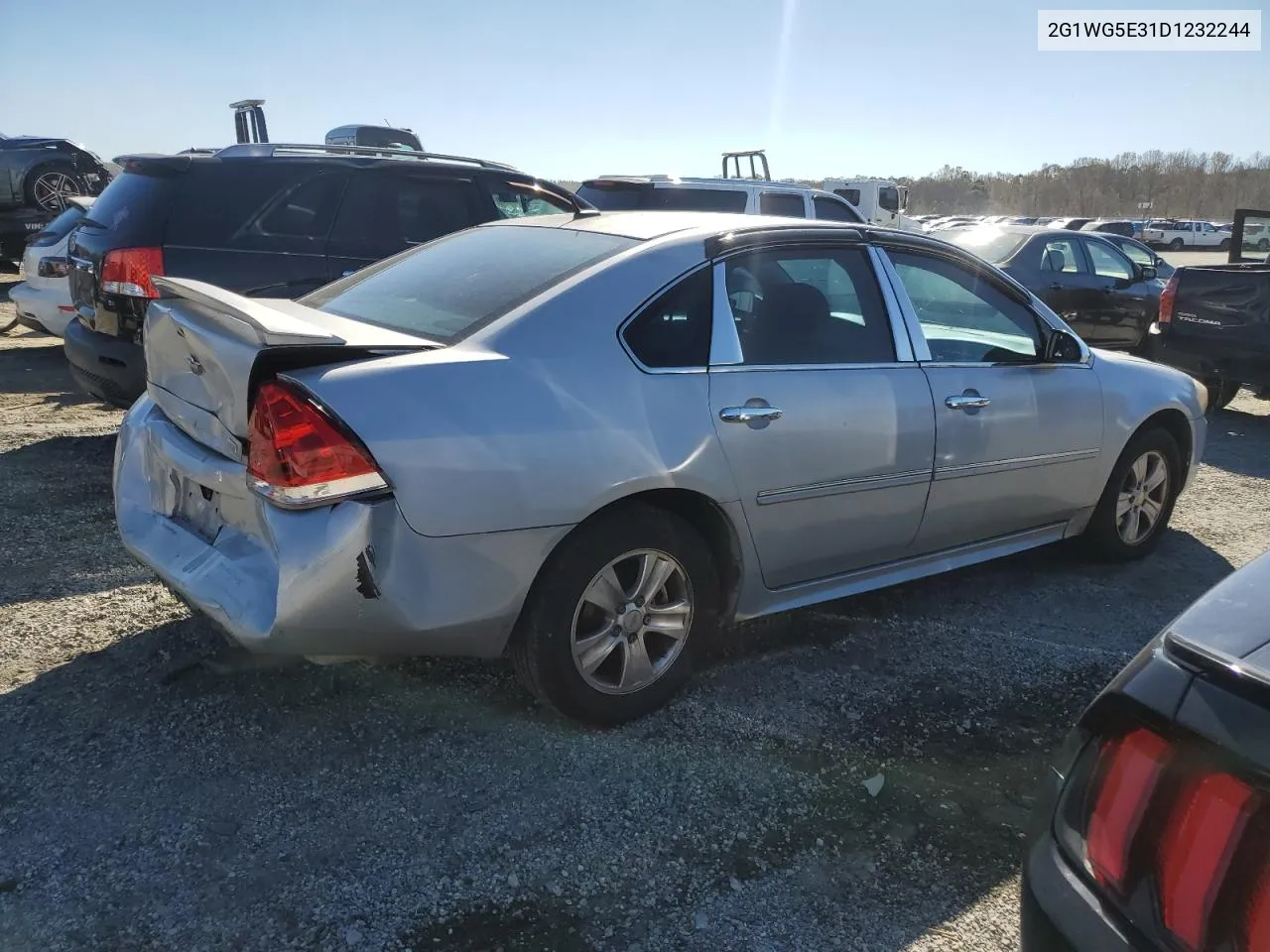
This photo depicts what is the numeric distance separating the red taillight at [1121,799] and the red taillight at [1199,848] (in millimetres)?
59

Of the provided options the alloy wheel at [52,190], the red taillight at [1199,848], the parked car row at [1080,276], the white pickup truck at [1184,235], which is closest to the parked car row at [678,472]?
the red taillight at [1199,848]

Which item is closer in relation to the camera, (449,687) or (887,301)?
(449,687)

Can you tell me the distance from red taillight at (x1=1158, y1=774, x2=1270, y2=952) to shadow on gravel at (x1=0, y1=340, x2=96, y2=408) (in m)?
8.06

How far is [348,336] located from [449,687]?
1.27 metres

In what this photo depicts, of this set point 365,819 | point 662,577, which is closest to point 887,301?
point 662,577

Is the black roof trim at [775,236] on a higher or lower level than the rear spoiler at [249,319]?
higher

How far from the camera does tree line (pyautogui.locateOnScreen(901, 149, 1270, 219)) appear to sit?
92.6 meters

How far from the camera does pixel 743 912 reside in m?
2.43

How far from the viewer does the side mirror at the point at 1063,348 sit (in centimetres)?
431

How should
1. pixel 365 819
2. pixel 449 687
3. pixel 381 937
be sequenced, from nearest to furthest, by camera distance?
pixel 381 937, pixel 365 819, pixel 449 687

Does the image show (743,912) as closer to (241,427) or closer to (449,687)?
(449,687)

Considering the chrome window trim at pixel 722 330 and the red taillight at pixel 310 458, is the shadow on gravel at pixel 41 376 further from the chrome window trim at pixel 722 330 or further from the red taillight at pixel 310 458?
the chrome window trim at pixel 722 330

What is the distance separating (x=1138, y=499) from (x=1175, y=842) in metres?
3.87

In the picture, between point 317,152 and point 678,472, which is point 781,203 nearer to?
point 317,152
